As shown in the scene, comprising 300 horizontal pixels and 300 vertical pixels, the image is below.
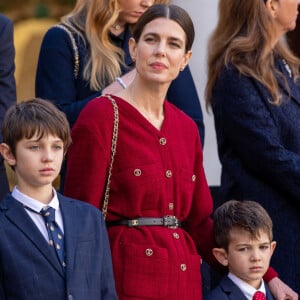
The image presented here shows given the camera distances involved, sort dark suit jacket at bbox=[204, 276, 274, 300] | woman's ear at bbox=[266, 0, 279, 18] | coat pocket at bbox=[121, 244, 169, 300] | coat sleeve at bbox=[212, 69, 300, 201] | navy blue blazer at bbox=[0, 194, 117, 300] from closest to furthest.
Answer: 1. navy blue blazer at bbox=[0, 194, 117, 300]
2. coat pocket at bbox=[121, 244, 169, 300]
3. dark suit jacket at bbox=[204, 276, 274, 300]
4. coat sleeve at bbox=[212, 69, 300, 201]
5. woman's ear at bbox=[266, 0, 279, 18]

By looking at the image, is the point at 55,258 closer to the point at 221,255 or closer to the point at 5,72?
the point at 221,255

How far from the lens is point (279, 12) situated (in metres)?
5.68

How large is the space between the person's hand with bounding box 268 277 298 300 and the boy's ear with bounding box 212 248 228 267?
0.25m

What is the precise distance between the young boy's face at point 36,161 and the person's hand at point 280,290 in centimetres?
A: 128

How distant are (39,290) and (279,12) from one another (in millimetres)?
2217

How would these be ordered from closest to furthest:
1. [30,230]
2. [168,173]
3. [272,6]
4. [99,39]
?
[30,230] → [168,173] → [99,39] → [272,6]

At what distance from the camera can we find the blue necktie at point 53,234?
14.0 ft

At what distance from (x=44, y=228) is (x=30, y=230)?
0.25 feet

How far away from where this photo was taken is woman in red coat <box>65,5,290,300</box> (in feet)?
15.1

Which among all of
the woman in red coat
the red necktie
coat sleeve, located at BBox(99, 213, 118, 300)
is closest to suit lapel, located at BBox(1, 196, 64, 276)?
coat sleeve, located at BBox(99, 213, 118, 300)

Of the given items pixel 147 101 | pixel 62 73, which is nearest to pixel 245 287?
pixel 147 101

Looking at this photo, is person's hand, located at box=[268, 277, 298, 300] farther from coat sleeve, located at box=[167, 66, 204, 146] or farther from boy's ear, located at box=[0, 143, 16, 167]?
boy's ear, located at box=[0, 143, 16, 167]

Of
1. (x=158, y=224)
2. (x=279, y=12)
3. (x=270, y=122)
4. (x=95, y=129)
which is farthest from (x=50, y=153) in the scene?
(x=279, y=12)

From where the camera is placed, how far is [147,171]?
15.2 ft
